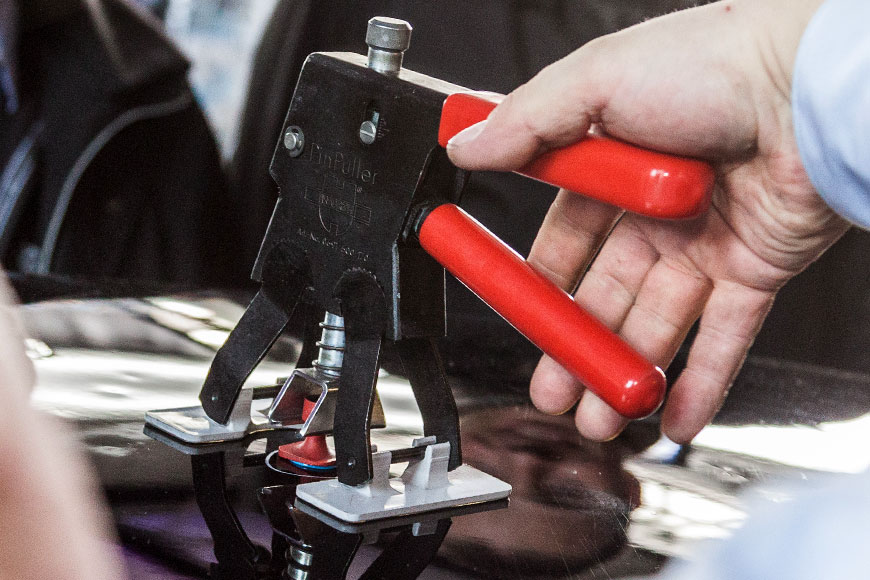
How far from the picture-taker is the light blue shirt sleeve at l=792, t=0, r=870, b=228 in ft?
1.19

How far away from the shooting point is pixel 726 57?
0.47 m

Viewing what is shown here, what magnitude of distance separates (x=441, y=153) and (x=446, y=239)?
0.04 metres

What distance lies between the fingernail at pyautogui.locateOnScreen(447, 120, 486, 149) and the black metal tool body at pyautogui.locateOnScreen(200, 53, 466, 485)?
16 millimetres

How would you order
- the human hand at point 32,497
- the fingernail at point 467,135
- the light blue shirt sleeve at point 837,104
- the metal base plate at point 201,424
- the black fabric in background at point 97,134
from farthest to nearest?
the black fabric in background at point 97,134
the metal base plate at point 201,424
the fingernail at point 467,135
the light blue shirt sleeve at point 837,104
the human hand at point 32,497

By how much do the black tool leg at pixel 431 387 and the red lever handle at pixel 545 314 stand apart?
0.22 feet

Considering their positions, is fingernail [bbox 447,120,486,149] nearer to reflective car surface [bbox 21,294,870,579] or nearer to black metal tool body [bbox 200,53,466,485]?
black metal tool body [bbox 200,53,466,485]

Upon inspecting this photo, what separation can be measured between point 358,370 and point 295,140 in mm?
123

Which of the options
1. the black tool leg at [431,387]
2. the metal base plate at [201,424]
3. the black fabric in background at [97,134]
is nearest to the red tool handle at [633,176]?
the black tool leg at [431,387]

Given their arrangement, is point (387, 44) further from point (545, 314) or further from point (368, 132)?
point (545, 314)

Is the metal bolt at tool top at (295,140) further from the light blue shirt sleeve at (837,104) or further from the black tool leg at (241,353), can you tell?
the light blue shirt sleeve at (837,104)

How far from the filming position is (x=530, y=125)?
18.1 inches

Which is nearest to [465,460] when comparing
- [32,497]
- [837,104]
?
[837,104]

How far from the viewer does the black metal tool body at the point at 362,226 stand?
1.61 ft

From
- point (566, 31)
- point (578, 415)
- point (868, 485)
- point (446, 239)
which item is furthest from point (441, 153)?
point (566, 31)
